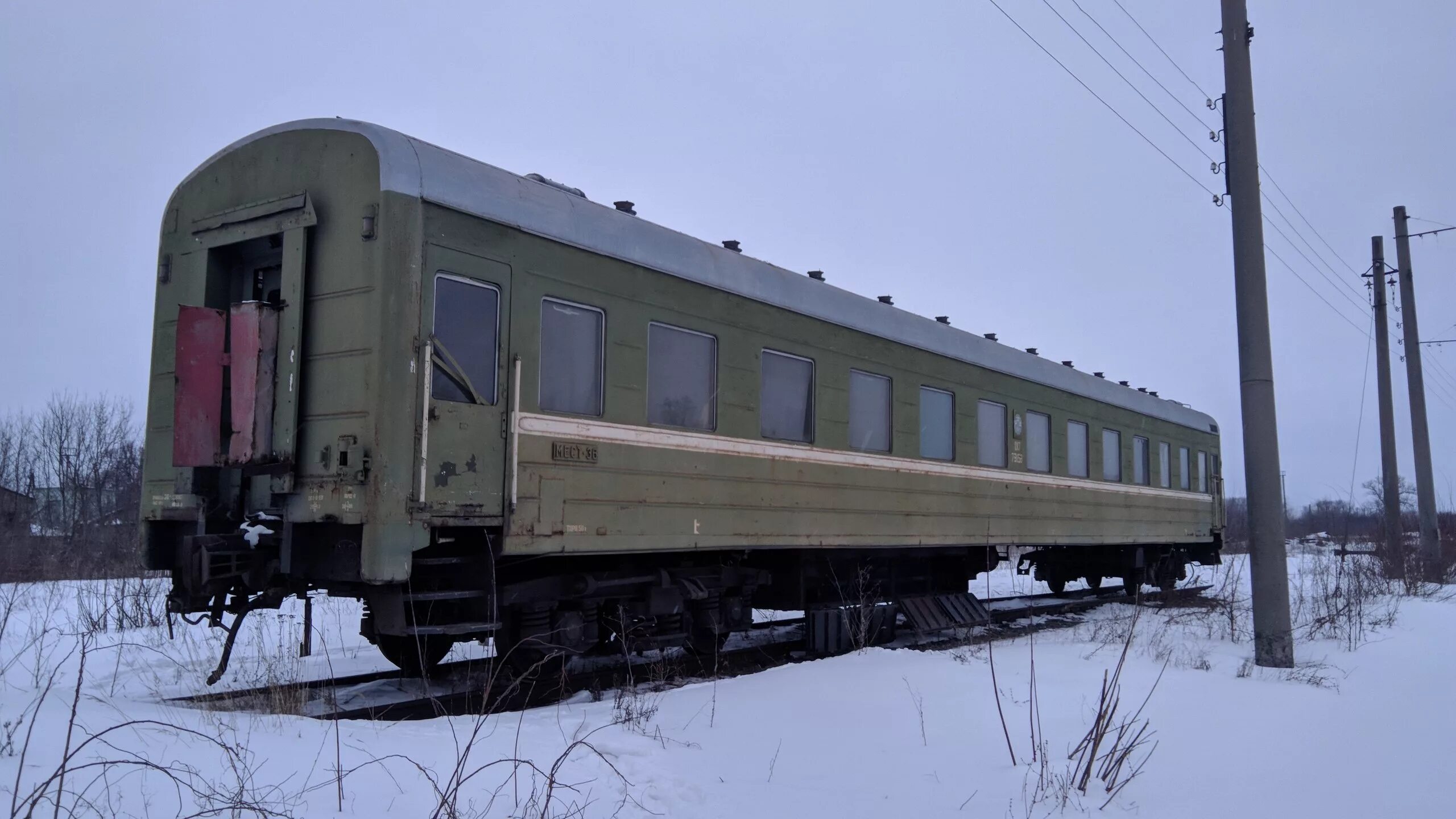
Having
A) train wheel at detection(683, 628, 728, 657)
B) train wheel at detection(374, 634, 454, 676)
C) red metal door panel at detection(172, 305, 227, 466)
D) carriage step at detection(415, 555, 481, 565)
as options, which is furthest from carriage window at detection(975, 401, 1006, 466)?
red metal door panel at detection(172, 305, 227, 466)

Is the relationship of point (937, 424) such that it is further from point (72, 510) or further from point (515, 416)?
point (72, 510)

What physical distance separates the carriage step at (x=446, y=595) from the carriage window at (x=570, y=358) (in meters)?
1.23

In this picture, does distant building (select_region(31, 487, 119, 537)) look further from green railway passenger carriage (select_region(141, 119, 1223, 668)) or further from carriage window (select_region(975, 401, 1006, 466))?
carriage window (select_region(975, 401, 1006, 466))

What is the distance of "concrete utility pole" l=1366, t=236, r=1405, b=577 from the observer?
2003 cm

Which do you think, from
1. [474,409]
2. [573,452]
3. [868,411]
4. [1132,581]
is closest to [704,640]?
[573,452]

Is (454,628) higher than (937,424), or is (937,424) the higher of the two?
(937,424)

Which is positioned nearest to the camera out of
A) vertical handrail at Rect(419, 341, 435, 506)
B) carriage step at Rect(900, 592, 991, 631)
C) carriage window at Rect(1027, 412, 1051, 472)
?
vertical handrail at Rect(419, 341, 435, 506)

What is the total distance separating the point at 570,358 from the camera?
6.75 m

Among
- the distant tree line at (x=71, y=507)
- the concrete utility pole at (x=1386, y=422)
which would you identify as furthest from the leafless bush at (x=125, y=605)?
the concrete utility pole at (x=1386, y=422)

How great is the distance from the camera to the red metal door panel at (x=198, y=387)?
606 cm

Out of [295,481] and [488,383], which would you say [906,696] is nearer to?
[488,383]

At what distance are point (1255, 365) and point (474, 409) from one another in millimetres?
6986

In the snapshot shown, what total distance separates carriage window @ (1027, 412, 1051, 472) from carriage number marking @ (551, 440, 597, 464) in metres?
7.14

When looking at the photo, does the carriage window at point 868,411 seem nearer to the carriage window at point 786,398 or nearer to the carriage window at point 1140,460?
the carriage window at point 786,398
